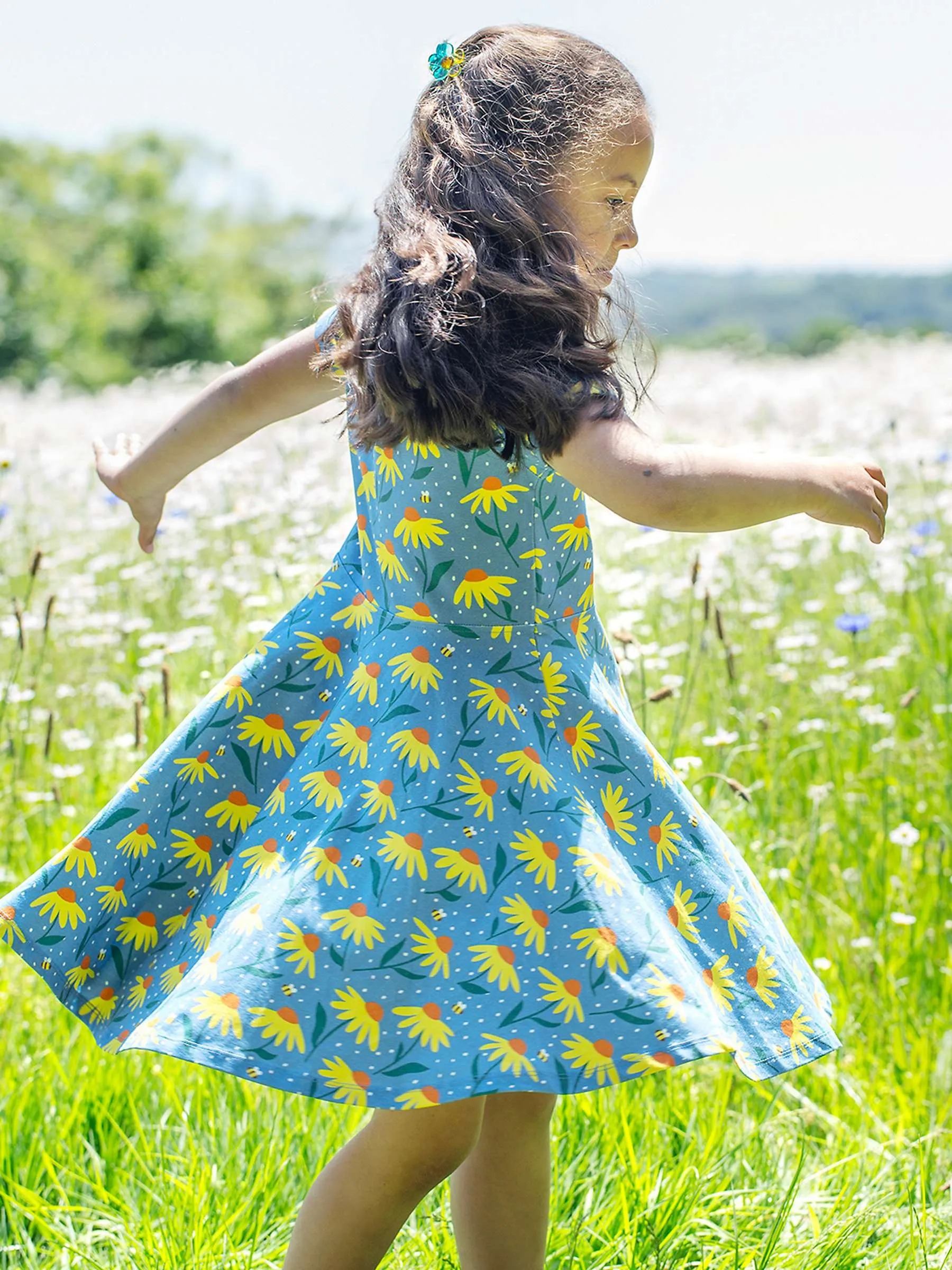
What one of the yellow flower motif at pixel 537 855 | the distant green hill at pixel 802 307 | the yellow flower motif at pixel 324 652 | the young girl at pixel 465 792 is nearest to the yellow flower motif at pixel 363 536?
the young girl at pixel 465 792

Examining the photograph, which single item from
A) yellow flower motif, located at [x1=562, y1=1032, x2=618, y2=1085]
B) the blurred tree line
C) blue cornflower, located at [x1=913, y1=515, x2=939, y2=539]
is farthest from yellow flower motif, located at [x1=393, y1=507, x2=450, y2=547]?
the blurred tree line

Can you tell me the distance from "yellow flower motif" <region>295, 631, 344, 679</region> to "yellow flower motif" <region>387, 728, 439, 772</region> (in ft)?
0.75

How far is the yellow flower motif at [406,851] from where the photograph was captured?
1.30m

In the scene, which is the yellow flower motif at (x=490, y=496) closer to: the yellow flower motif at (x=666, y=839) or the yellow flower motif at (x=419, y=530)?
the yellow flower motif at (x=419, y=530)

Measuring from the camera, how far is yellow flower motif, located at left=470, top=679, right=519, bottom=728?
4.57ft

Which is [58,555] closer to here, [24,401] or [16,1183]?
[16,1183]

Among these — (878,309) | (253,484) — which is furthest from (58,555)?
(878,309)

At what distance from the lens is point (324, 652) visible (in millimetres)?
1600

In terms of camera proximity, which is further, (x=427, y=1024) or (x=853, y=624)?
(x=853, y=624)

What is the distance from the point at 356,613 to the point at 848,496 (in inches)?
25.1

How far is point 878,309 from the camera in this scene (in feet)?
191

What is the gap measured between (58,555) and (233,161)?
40.2 metres

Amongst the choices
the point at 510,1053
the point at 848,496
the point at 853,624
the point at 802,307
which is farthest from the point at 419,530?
the point at 802,307

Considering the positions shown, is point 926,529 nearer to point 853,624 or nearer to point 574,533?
point 853,624
